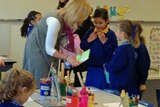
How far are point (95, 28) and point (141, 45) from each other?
1.72 ft

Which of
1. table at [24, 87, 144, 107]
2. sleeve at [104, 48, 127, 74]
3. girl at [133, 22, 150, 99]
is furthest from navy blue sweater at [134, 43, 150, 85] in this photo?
table at [24, 87, 144, 107]

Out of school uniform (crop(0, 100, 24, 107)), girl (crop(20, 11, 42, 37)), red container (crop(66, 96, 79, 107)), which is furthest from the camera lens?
girl (crop(20, 11, 42, 37))

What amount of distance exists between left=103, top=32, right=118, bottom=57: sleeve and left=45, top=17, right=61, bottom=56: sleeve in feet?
3.09

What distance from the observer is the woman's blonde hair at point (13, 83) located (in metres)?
1.94

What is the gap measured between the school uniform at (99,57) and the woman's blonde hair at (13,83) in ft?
5.77

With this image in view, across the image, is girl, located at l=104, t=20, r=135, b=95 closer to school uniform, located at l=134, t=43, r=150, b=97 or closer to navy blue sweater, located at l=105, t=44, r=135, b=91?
navy blue sweater, located at l=105, t=44, r=135, b=91

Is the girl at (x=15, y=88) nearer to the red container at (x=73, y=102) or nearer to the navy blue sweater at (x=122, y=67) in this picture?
the red container at (x=73, y=102)

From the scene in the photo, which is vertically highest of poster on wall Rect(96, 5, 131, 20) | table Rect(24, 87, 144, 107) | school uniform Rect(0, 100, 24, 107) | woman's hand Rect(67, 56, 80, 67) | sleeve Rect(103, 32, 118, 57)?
poster on wall Rect(96, 5, 131, 20)

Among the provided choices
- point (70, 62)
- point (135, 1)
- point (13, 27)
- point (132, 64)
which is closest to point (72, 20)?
point (70, 62)

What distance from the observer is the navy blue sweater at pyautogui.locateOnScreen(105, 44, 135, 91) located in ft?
11.1

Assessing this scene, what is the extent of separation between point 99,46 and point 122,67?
16.5 inches

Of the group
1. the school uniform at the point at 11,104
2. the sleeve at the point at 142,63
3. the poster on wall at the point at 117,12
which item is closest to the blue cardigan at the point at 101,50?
the sleeve at the point at 142,63

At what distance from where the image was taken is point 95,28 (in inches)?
148

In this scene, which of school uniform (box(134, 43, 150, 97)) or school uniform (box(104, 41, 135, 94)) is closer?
school uniform (box(104, 41, 135, 94))
